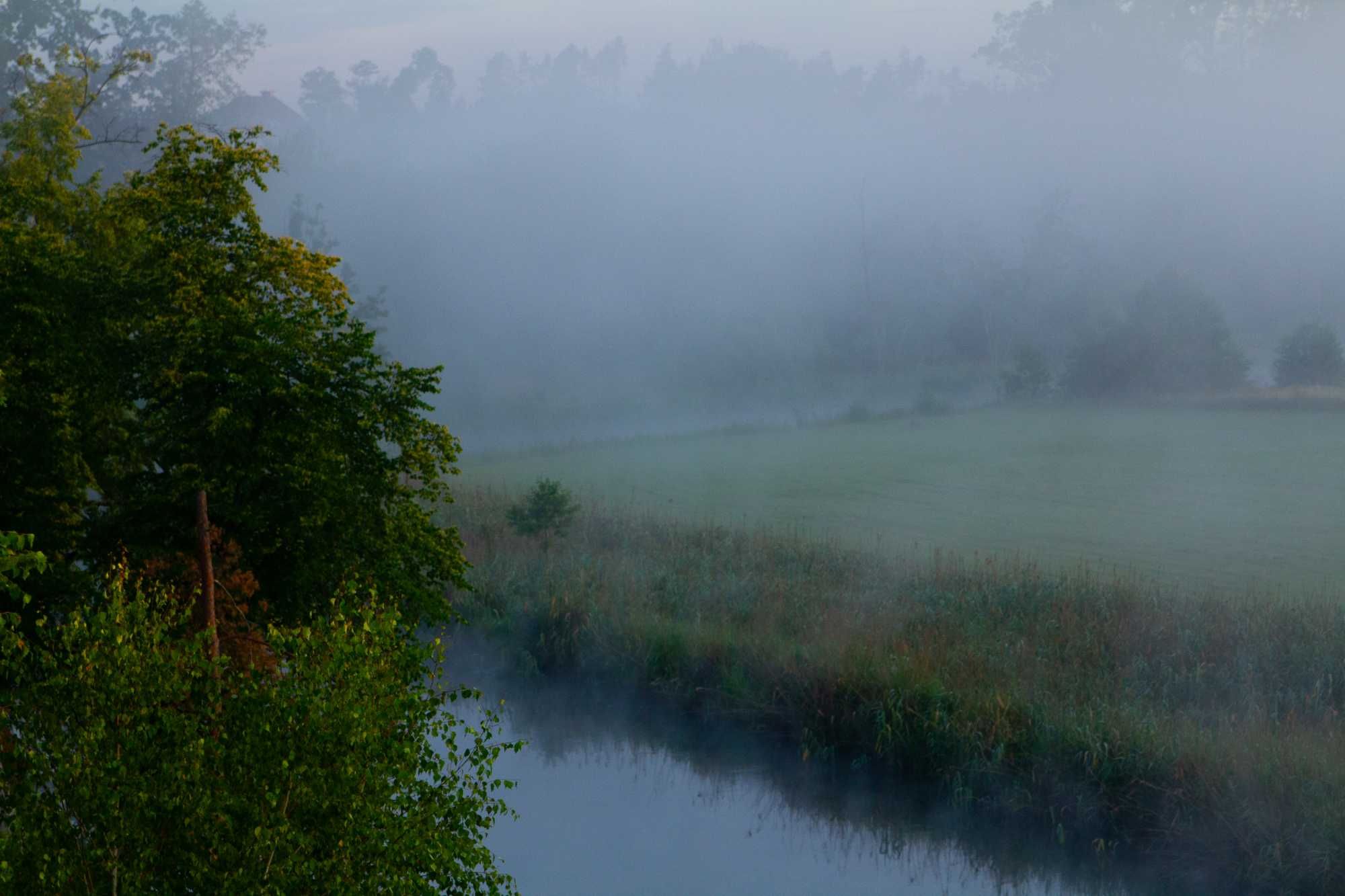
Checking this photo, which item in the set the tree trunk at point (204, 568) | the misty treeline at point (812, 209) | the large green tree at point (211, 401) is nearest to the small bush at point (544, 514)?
the large green tree at point (211, 401)

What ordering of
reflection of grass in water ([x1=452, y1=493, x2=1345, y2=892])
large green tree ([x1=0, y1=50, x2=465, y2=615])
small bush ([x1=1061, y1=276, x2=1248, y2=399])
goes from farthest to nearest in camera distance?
small bush ([x1=1061, y1=276, x2=1248, y2=399]) → large green tree ([x1=0, y1=50, x2=465, y2=615]) → reflection of grass in water ([x1=452, y1=493, x2=1345, y2=892])

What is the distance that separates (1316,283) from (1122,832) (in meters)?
94.4

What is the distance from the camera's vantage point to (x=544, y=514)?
92.5ft

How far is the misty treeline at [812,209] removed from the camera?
86312 millimetres

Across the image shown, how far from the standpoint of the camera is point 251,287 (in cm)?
1573

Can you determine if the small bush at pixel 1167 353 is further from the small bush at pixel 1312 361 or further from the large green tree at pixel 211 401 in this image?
the large green tree at pixel 211 401

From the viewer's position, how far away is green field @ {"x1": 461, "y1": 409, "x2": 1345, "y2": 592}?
29781 mm

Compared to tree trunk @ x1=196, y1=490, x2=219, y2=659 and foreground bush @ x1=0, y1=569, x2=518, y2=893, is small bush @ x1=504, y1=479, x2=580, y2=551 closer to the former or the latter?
tree trunk @ x1=196, y1=490, x2=219, y2=659

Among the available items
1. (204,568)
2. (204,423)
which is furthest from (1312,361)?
(204,568)

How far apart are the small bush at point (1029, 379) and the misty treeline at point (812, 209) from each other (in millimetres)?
1855

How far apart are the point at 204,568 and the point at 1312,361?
187 ft

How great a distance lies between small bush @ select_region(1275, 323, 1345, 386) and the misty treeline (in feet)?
11.3

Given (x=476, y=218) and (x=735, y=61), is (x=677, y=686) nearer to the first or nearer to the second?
(x=476, y=218)

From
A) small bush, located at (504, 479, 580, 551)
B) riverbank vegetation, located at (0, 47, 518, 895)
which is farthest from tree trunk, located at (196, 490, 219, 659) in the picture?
small bush, located at (504, 479, 580, 551)
